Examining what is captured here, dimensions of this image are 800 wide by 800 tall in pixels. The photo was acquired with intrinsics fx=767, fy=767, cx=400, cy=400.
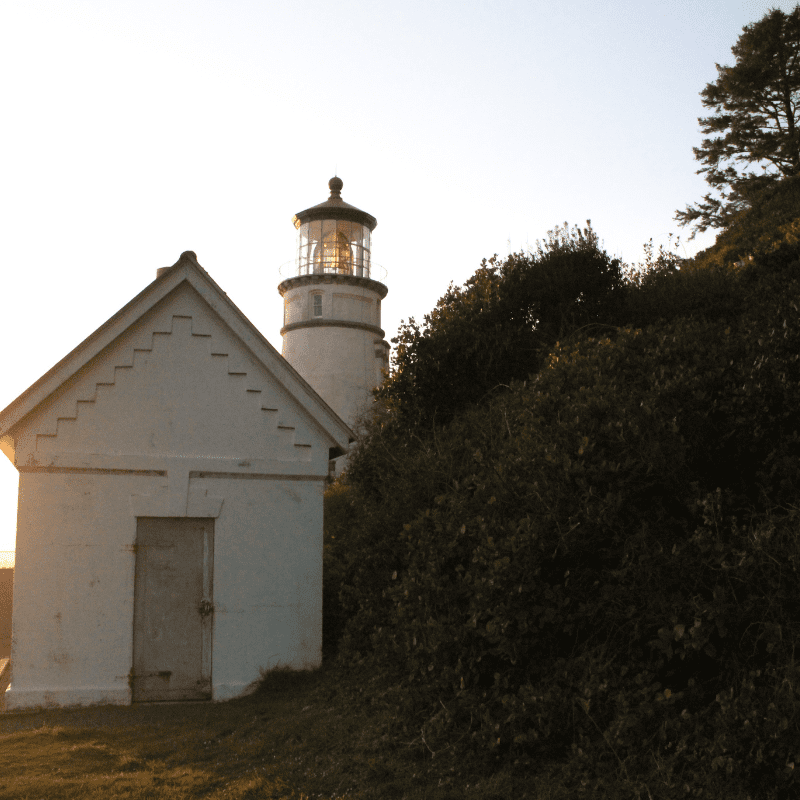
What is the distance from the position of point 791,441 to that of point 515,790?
3948 mm

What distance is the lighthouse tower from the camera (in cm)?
2872

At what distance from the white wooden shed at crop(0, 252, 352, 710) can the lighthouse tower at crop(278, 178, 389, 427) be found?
1703 cm

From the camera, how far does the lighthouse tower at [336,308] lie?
2872 centimetres

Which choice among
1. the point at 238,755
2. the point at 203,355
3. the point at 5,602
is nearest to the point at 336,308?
the point at 5,602

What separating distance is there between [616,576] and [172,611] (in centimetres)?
632

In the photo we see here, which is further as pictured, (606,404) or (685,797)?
(606,404)

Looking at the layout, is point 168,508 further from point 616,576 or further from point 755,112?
point 755,112

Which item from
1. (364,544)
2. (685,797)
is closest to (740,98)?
(364,544)

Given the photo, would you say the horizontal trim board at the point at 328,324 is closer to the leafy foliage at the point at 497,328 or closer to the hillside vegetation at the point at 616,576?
the leafy foliage at the point at 497,328

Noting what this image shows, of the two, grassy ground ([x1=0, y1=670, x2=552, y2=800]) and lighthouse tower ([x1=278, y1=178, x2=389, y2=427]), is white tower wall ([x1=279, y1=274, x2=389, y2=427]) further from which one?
grassy ground ([x1=0, y1=670, x2=552, y2=800])

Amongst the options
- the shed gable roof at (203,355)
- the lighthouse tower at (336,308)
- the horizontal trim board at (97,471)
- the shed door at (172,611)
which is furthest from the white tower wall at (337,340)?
the shed door at (172,611)

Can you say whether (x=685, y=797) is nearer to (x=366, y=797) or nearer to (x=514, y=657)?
(x=514, y=657)

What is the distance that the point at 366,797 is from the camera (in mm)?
5984

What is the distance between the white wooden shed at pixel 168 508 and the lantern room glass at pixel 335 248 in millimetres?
18543
